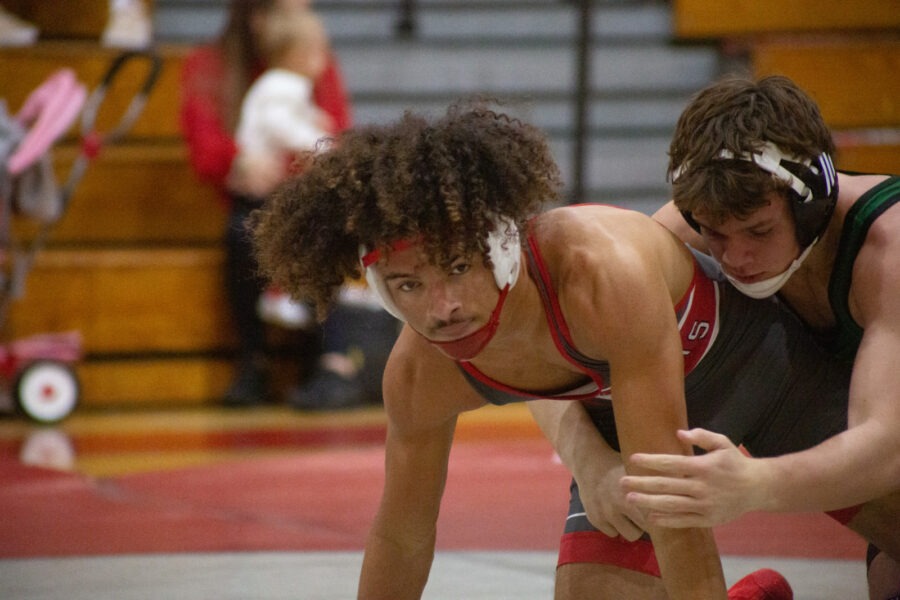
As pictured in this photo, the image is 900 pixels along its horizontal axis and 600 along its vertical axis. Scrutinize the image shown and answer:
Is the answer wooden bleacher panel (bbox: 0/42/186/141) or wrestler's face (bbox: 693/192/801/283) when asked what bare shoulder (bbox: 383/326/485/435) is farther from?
wooden bleacher panel (bbox: 0/42/186/141)

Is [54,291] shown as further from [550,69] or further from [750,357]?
[750,357]

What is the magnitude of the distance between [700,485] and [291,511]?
180 cm

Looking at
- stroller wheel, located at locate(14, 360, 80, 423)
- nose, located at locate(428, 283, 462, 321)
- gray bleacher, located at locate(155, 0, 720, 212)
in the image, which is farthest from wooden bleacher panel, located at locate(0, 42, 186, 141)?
nose, located at locate(428, 283, 462, 321)

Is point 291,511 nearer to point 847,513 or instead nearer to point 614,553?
A: point 614,553

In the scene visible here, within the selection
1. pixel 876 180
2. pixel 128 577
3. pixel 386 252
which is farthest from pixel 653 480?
pixel 128 577

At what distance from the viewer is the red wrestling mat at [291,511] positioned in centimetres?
278

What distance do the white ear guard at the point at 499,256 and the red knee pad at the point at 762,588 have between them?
2.44ft

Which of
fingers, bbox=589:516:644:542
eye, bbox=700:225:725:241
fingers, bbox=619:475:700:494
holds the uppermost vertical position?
eye, bbox=700:225:725:241

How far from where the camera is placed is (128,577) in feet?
8.17

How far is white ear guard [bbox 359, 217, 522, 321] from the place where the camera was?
1.62 m

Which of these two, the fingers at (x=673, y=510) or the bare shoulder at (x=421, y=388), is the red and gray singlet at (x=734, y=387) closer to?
the bare shoulder at (x=421, y=388)

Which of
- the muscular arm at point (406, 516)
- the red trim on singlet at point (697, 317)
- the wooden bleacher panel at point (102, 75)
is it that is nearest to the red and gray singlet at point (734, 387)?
the red trim on singlet at point (697, 317)

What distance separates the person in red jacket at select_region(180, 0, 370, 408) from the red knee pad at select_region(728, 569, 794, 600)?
8.83ft

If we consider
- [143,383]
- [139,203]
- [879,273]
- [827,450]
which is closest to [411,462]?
[827,450]
